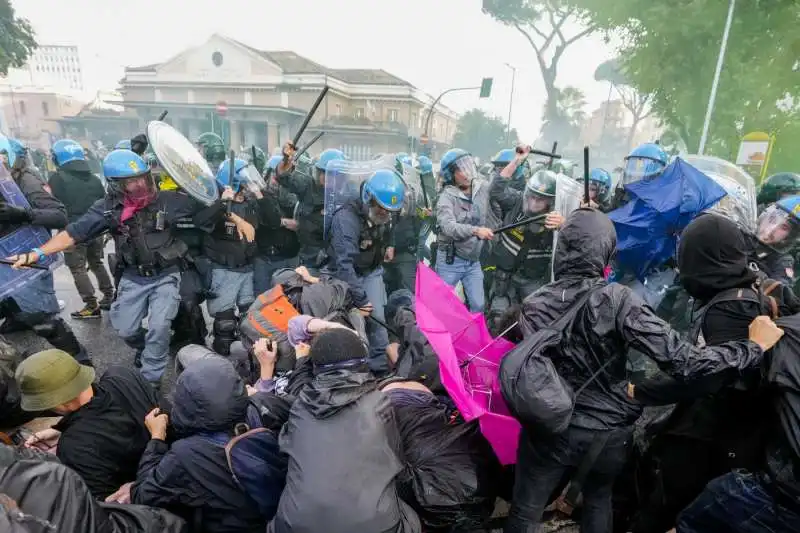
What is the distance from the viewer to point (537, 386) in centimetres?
174

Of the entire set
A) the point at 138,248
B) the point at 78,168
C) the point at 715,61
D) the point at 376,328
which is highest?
→ the point at 715,61

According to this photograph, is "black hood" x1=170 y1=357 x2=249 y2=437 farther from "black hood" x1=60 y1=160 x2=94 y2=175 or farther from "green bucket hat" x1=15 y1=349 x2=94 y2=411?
"black hood" x1=60 y1=160 x2=94 y2=175

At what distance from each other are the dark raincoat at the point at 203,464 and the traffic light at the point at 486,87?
19.1m

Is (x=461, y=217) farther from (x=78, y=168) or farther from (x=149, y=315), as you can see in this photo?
(x=78, y=168)

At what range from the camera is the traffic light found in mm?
18875

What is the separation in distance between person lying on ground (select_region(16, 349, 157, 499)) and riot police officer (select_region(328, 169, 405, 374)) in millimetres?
1821

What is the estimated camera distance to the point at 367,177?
13.9ft

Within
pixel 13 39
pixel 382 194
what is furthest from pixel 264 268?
→ pixel 13 39

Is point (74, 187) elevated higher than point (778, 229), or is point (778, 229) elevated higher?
point (778, 229)

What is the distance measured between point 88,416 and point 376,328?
93.9 inches

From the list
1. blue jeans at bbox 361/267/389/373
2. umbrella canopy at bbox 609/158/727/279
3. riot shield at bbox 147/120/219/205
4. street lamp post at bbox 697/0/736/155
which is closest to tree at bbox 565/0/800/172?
street lamp post at bbox 697/0/736/155

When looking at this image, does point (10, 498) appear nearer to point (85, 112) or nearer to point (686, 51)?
point (686, 51)

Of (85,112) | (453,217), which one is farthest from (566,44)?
(85,112)

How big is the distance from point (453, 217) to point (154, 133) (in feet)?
8.95
